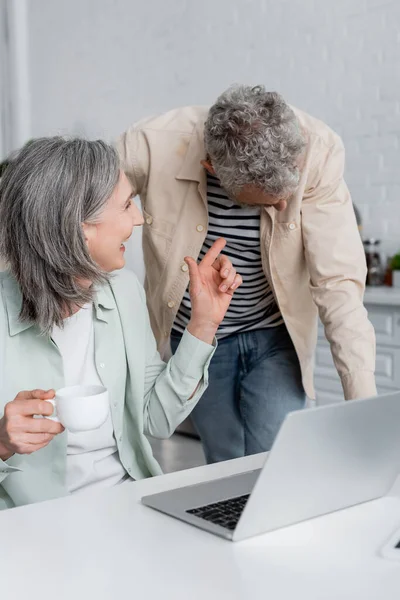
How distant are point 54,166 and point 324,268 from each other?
0.84 meters

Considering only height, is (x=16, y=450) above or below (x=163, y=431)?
above

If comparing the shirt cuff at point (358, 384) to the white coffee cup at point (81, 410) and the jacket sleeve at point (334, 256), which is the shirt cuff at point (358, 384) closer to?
the jacket sleeve at point (334, 256)

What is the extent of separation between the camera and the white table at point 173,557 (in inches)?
35.7

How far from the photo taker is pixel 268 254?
2.11 metres

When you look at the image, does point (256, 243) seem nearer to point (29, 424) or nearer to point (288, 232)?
point (288, 232)

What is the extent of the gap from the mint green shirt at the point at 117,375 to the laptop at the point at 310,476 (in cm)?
37

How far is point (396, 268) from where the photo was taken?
3.80 meters

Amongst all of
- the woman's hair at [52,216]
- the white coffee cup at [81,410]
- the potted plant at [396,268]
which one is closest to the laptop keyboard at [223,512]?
the white coffee cup at [81,410]

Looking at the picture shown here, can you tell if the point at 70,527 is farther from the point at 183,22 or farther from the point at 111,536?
the point at 183,22

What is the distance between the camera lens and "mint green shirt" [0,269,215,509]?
4.94 ft

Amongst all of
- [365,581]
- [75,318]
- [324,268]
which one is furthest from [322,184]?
[365,581]

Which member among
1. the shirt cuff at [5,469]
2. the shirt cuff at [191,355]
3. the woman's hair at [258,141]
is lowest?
the shirt cuff at [5,469]

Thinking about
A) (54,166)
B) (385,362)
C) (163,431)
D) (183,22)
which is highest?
(183,22)

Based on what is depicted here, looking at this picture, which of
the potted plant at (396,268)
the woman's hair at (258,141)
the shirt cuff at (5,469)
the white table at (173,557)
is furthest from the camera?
the potted plant at (396,268)
